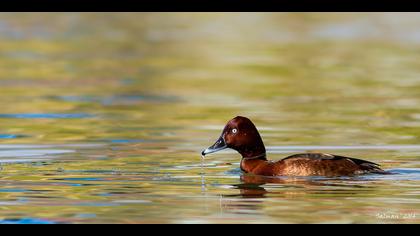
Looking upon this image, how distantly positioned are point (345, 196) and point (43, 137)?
5.92 meters

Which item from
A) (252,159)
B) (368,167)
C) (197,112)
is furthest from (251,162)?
(197,112)

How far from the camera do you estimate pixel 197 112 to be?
19.2m

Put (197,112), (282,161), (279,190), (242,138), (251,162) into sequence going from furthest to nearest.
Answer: (197,112) → (242,138) → (251,162) → (282,161) → (279,190)

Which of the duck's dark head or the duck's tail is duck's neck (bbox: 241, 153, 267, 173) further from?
the duck's tail

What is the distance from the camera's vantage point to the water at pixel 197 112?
10.8 meters

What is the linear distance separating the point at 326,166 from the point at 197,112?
6905 millimetres

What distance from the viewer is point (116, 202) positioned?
10.8 meters

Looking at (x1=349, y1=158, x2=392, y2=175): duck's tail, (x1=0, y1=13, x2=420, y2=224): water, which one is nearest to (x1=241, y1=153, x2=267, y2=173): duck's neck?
(x1=0, y1=13, x2=420, y2=224): water

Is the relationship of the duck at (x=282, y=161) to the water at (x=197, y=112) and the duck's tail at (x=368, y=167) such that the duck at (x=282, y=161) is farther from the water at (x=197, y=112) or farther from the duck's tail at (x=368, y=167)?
the water at (x=197, y=112)

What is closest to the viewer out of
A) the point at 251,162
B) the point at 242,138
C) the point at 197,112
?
the point at 251,162

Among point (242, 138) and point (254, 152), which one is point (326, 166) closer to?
point (254, 152)

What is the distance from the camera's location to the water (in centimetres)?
1081

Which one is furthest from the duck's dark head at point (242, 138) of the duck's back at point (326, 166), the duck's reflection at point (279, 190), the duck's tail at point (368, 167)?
the duck's tail at point (368, 167)
